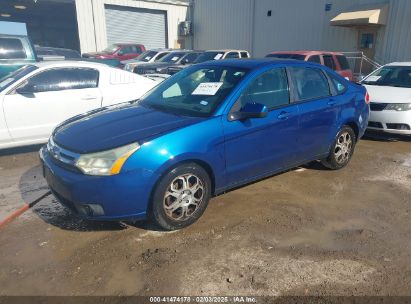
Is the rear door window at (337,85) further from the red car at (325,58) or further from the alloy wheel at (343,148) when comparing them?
the red car at (325,58)

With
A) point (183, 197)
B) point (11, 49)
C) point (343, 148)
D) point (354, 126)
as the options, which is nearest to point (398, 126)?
point (354, 126)

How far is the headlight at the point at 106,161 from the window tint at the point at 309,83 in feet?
7.18

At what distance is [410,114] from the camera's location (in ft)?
21.3

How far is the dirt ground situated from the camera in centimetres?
273

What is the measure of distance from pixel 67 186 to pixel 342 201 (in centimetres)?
300

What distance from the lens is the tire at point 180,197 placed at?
3207mm

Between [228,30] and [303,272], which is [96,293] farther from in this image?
[228,30]

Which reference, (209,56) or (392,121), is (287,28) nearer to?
(209,56)

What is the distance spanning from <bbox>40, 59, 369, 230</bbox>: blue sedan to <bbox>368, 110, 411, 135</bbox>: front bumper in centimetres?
236

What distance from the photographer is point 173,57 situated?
580 inches


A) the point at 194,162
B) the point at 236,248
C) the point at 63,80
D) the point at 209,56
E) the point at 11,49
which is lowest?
the point at 236,248

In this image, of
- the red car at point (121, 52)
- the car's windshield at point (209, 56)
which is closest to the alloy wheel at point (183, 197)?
the car's windshield at point (209, 56)

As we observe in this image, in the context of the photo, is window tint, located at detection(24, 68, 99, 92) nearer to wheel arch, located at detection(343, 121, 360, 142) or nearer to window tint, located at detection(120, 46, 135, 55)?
wheel arch, located at detection(343, 121, 360, 142)

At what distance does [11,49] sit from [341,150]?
8.00m
